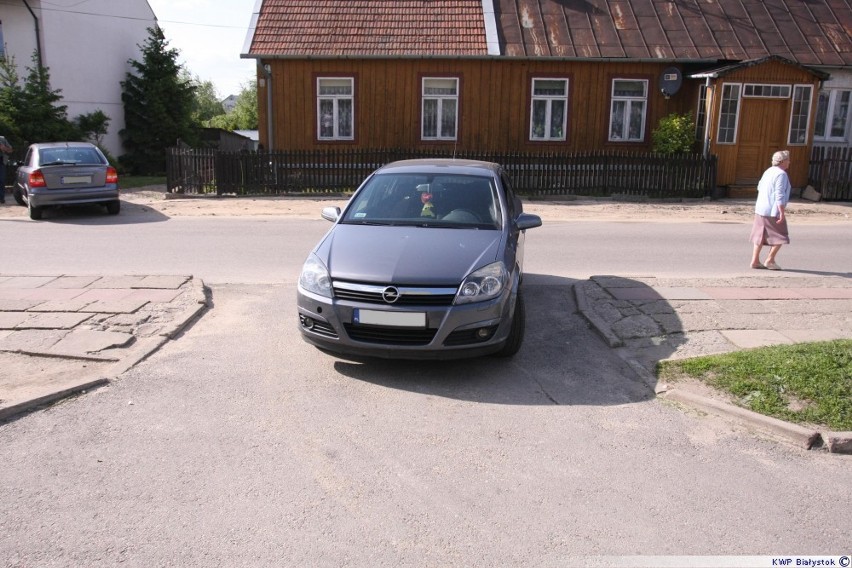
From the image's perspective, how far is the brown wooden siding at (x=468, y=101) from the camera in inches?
828

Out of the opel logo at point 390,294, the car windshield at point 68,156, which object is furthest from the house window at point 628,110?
the opel logo at point 390,294

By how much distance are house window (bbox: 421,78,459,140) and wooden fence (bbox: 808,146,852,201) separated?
10469 millimetres

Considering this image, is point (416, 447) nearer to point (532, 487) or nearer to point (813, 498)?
point (532, 487)

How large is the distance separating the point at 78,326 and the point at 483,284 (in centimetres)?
389

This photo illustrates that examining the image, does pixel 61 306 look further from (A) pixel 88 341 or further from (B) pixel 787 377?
(B) pixel 787 377

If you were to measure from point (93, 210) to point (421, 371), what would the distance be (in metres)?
13.3

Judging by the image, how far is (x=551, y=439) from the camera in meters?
4.64

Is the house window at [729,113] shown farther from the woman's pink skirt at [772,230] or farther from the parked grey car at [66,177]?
the parked grey car at [66,177]

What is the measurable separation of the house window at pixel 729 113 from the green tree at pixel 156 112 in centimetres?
2149

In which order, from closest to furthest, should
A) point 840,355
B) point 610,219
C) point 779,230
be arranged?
1. point 840,355
2. point 779,230
3. point 610,219

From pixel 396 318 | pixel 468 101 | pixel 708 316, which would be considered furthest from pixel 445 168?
pixel 468 101

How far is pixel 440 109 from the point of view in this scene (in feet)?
70.5

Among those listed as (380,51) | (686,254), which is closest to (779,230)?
(686,254)

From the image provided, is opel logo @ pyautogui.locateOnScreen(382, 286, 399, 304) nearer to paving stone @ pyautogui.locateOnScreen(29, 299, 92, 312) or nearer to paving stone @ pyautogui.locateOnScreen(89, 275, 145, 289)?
paving stone @ pyautogui.locateOnScreen(29, 299, 92, 312)
